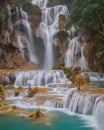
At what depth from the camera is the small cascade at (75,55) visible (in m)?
44.0

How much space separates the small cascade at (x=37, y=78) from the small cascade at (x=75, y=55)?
32.3ft

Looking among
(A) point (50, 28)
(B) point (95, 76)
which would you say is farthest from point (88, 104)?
(A) point (50, 28)

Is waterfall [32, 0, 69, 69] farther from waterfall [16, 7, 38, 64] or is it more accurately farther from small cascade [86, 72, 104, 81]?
small cascade [86, 72, 104, 81]

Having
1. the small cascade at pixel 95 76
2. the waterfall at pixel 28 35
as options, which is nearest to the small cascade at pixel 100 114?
the small cascade at pixel 95 76

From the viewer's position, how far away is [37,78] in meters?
34.0

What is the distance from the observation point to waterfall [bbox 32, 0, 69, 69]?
158 ft

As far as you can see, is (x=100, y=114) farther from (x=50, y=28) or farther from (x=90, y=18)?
(x=50, y=28)

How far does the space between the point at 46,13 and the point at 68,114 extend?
113 feet

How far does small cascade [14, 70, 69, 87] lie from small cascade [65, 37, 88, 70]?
9.85 m

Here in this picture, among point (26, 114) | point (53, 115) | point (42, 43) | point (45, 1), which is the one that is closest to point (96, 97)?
point (53, 115)

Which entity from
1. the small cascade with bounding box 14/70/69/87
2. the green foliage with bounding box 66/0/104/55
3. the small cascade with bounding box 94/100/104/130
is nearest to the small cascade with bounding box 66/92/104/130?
the small cascade with bounding box 94/100/104/130

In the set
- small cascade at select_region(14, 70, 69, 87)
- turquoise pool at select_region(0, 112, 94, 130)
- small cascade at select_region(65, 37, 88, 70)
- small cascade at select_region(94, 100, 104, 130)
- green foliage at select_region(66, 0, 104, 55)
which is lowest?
turquoise pool at select_region(0, 112, 94, 130)

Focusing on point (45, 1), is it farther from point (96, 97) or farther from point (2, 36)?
point (96, 97)

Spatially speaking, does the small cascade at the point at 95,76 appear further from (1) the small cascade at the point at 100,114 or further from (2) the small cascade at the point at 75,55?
(1) the small cascade at the point at 100,114
